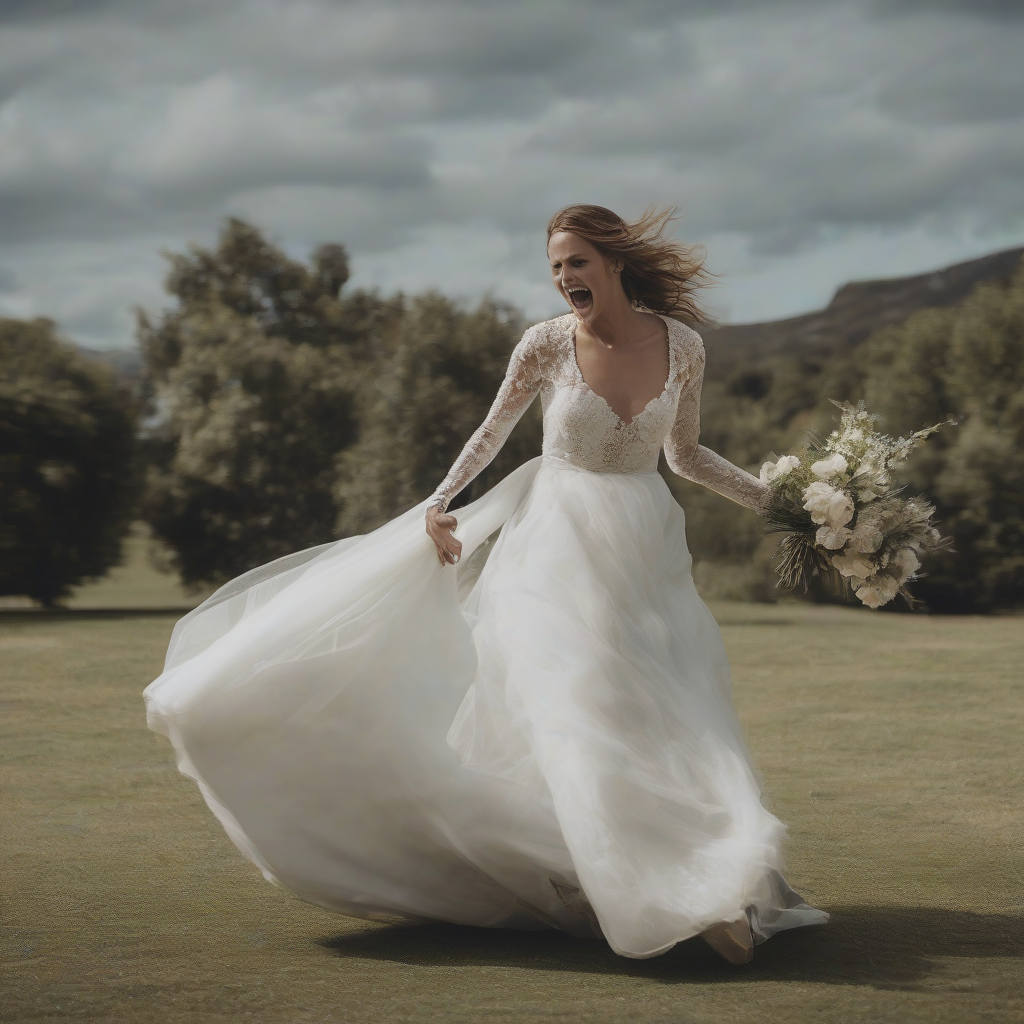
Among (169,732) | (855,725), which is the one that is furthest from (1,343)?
(169,732)

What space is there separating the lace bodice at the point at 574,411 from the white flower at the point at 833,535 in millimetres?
628

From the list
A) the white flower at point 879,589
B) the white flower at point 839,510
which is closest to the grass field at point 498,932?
the white flower at point 879,589

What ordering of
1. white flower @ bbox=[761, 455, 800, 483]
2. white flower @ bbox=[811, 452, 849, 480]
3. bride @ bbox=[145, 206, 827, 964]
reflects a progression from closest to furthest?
1. bride @ bbox=[145, 206, 827, 964]
2. white flower @ bbox=[811, 452, 849, 480]
3. white flower @ bbox=[761, 455, 800, 483]

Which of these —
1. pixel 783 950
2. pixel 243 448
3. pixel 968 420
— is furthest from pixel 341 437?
pixel 783 950

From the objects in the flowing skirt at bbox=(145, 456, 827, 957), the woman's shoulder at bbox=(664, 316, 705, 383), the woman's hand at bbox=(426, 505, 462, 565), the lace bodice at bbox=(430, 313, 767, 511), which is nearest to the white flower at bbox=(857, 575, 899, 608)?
the flowing skirt at bbox=(145, 456, 827, 957)

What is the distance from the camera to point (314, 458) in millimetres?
21234

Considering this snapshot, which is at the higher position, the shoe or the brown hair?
the brown hair

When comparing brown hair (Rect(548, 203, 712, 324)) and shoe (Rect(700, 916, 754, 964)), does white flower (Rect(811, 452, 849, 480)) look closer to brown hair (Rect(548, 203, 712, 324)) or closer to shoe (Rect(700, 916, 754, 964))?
brown hair (Rect(548, 203, 712, 324))

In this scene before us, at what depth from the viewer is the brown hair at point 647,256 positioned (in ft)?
14.7

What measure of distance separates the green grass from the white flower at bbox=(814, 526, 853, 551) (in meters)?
1.31

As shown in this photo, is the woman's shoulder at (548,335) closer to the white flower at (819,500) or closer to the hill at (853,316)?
the white flower at (819,500)

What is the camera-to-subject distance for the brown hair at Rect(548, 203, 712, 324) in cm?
447

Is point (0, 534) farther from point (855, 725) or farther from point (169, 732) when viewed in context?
point (169, 732)

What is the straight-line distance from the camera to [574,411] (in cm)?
448
